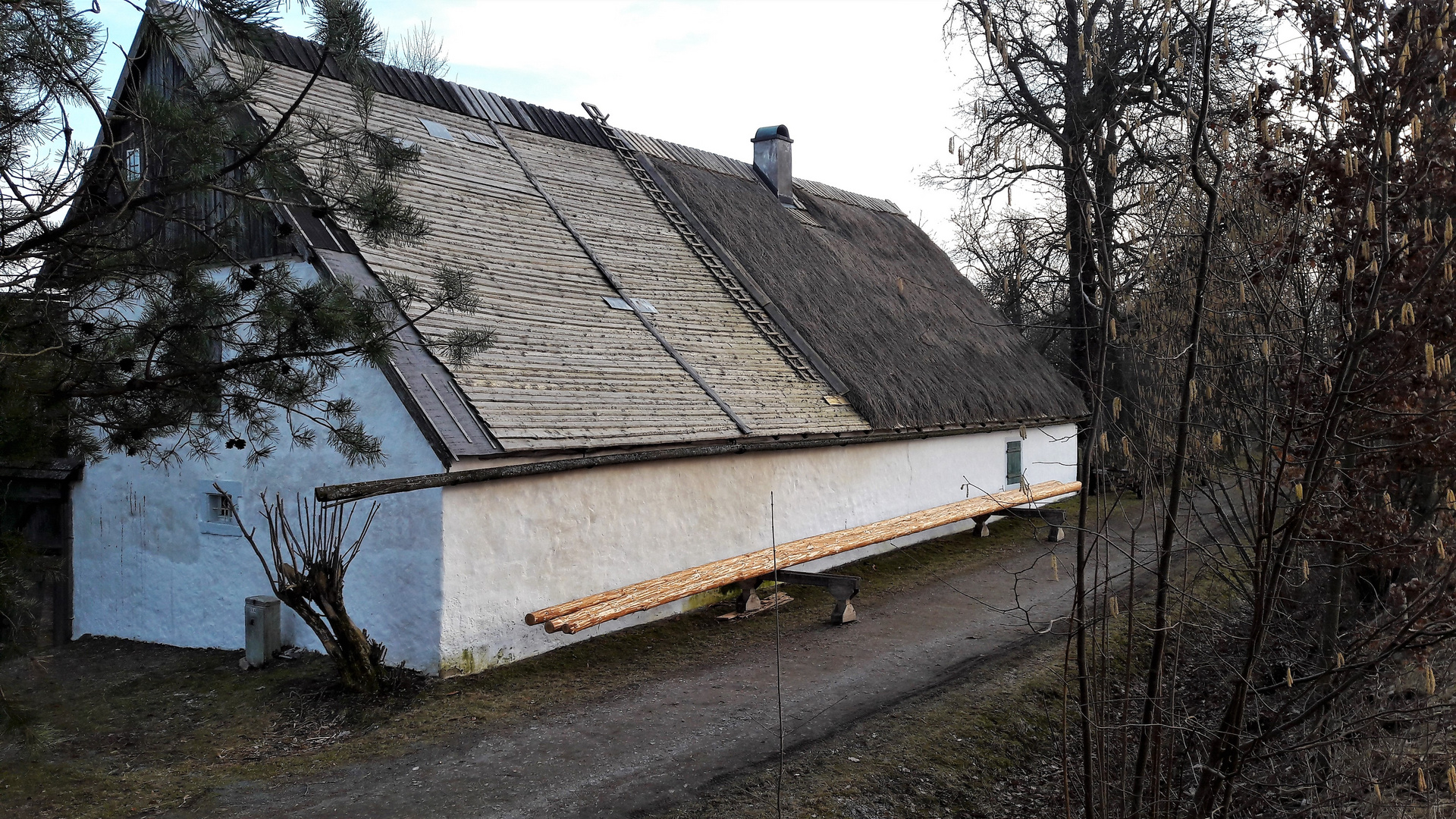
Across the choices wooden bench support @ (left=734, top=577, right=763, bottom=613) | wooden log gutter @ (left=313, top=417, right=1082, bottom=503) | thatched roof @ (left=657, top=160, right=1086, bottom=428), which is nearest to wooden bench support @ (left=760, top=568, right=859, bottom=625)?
wooden bench support @ (left=734, top=577, right=763, bottom=613)

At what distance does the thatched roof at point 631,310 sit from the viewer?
8977 millimetres

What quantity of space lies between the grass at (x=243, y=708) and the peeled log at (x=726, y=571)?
0.48m

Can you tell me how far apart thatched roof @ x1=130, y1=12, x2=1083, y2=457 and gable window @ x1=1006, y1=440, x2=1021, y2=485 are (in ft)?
2.16

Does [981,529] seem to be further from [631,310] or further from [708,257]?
[631,310]

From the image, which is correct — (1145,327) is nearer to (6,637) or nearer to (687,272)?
(687,272)

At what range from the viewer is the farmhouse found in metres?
7.99

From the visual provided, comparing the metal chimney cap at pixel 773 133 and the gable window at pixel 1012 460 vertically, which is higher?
the metal chimney cap at pixel 773 133

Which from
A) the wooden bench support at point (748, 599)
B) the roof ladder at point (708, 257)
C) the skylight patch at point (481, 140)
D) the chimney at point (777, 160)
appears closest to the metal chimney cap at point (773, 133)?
the chimney at point (777, 160)

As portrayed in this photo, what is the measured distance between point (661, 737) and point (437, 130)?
8685 mm

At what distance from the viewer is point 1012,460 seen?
16641mm

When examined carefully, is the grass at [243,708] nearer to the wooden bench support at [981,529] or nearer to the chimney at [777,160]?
the wooden bench support at [981,529]

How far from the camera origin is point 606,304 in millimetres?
11172

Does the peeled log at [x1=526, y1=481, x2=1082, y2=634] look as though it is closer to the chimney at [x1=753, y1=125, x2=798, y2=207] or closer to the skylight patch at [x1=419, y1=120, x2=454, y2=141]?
the skylight patch at [x1=419, y1=120, x2=454, y2=141]

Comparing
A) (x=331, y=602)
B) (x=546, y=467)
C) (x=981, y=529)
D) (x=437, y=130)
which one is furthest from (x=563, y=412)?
(x=981, y=529)
